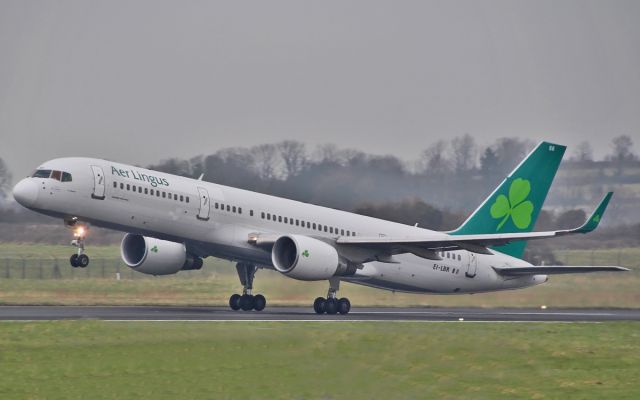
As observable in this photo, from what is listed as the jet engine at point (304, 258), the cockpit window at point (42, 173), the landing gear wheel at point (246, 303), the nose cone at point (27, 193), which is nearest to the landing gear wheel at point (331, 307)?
the jet engine at point (304, 258)

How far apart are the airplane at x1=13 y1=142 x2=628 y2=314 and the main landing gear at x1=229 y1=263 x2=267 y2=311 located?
0.12 feet

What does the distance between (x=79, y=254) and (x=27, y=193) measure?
2.56m

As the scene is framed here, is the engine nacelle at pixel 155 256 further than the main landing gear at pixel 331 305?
Yes

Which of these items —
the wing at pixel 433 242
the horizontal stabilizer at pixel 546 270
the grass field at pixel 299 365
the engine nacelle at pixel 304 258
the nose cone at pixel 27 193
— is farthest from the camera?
the horizontal stabilizer at pixel 546 270

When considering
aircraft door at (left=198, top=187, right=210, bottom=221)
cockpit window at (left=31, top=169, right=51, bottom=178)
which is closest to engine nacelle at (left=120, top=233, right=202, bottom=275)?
aircraft door at (left=198, top=187, right=210, bottom=221)

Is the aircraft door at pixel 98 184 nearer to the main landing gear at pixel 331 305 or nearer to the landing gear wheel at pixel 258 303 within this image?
the landing gear wheel at pixel 258 303

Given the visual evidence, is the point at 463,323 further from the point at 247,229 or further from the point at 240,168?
the point at 240,168

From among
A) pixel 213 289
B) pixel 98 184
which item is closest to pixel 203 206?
pixel 98 184

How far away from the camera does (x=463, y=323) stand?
3381cm

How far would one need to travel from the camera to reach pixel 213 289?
157 ft

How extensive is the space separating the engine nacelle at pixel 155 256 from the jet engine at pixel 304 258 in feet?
16.1

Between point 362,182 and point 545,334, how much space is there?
89.2 ft

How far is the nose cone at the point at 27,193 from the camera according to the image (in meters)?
36.5

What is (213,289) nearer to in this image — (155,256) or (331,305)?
(155,256)
